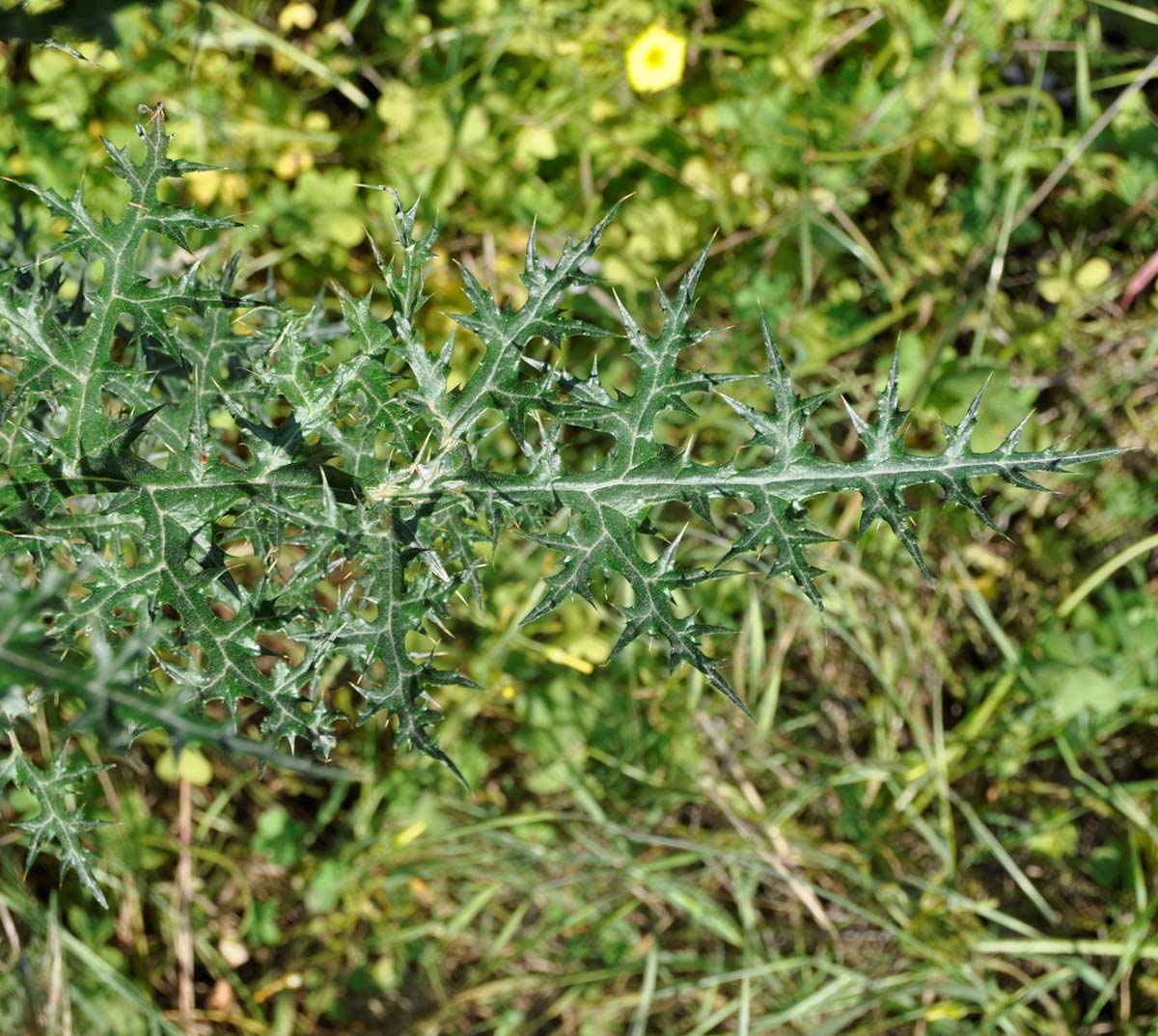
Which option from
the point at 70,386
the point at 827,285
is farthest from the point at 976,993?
the point at 70,386

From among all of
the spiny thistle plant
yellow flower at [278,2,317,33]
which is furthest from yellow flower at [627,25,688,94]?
the spiny thistle plant

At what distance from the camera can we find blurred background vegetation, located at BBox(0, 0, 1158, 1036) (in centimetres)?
298

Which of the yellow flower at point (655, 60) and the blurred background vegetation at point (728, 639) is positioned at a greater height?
the yellow flower at point (655, 60)

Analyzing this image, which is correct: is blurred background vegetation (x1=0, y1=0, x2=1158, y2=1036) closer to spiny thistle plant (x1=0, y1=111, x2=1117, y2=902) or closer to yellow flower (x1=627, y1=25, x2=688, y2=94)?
yellow flower (x1=627, y1=25, x2=688, y2=94)

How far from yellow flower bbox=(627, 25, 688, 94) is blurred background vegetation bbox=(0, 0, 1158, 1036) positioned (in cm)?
18

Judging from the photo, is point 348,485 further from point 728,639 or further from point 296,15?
point 296,15

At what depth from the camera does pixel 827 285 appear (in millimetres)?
3246

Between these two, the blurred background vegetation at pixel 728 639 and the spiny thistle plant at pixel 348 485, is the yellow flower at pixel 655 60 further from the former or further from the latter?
the spiny thistle plant at pixel 348 485

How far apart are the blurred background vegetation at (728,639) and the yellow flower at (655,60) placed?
6.9 inches

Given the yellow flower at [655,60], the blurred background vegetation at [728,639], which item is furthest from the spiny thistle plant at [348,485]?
the yellow flower at [655,60]

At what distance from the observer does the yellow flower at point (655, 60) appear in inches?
116

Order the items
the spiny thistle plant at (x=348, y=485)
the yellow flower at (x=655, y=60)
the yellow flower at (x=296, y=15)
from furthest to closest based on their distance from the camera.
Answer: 1. the yellow flower at (x=296, y=15)
2. the yellow flower at (x=655, y=60)
3. the spiny thistle plant at (x=348, y=485)

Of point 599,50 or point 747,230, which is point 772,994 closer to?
point 747,230

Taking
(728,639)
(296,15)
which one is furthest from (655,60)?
(728,639)
